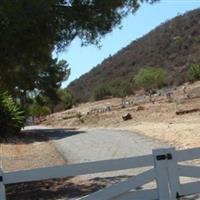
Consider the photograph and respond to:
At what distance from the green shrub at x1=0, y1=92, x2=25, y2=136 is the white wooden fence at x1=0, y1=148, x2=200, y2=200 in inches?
983

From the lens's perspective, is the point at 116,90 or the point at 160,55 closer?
the point at 116,90

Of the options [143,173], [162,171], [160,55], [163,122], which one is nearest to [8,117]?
[163,122]

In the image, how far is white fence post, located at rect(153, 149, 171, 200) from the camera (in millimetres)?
8469

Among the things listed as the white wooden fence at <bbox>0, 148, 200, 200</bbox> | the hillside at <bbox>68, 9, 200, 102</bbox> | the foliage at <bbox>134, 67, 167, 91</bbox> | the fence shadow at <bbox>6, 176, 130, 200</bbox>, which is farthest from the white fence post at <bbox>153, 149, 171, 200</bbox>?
the hillside at <bbox>68, 9, 200, 102</bbox>

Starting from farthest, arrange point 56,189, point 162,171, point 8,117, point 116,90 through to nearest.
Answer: point 116,90 < point 8,117 < point 56,189 < point 162,171

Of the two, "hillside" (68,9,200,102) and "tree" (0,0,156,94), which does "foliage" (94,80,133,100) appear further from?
"tree" (0,0,156,94)

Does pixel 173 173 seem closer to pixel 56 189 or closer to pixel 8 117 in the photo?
pixel 56 189

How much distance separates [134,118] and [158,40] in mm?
84543

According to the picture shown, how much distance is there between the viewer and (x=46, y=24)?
13.7m

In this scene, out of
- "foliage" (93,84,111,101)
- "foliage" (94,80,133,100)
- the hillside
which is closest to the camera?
"foliage" (94,80,133,100)

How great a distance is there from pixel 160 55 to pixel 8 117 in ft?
281

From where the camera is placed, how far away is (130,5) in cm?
1433

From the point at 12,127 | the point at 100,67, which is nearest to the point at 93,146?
the point at 12,127

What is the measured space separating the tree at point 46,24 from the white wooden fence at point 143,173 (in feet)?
15.9
